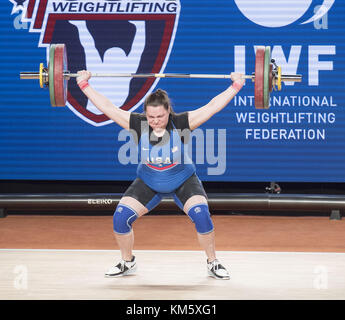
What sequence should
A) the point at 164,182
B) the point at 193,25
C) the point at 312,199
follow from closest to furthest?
the point at 164,182 < the point at 312,199 < the point at 193,25

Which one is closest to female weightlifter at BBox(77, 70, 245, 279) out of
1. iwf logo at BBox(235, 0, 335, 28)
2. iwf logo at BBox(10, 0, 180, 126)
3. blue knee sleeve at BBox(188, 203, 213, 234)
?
blue knee sleeve at BBox(188, 203, 213, 234)

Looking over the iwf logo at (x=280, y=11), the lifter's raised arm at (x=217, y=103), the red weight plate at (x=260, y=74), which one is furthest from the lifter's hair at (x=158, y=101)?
the iwf logo at (x=280, y=11)

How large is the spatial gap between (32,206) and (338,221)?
3170 mm

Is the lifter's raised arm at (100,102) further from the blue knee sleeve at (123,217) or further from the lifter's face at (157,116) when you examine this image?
the blue knee sleeve at (123,217)

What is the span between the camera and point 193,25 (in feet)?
22.1

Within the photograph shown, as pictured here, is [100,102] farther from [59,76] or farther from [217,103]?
[217,103]

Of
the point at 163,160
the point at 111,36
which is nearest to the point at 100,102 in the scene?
the point at 163,160

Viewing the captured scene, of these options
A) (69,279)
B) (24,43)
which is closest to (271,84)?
(69,279)

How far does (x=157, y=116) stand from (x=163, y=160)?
28 centimetres

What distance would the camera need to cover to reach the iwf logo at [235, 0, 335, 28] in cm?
657

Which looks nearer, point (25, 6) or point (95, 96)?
point (95, 96)

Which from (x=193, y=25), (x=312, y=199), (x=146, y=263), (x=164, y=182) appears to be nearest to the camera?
(x=164, y=182)

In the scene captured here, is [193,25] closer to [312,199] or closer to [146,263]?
[312,199]

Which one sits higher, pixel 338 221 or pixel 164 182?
pixel 164 182
